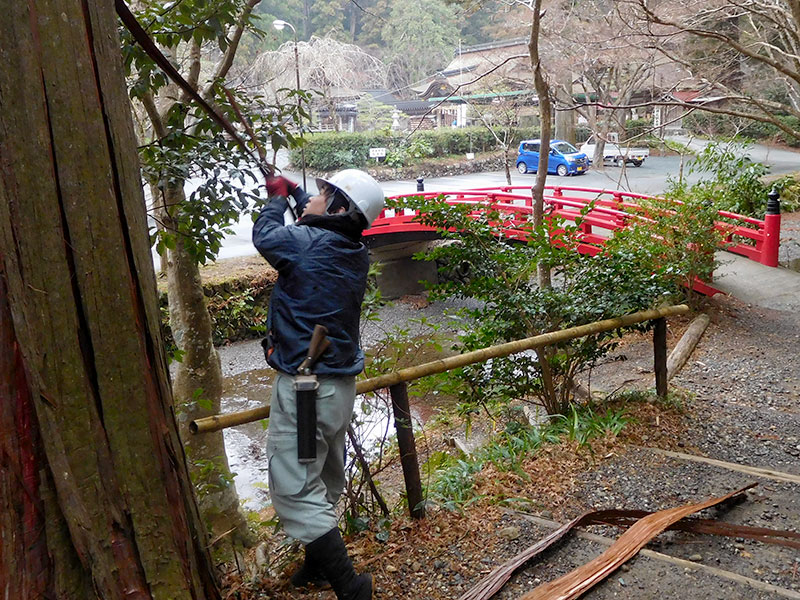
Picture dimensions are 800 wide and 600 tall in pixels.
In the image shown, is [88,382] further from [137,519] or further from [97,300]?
[137,519]

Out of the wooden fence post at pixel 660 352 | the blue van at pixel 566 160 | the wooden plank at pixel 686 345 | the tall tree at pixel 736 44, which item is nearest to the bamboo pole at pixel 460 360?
the wooden fence post at pixel 660 352

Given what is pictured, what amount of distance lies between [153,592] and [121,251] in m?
0.86

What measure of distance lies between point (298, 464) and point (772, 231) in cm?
869

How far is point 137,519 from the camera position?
5.55 ft

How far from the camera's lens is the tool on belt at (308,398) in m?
2.38

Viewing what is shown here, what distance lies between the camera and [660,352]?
15.3ft

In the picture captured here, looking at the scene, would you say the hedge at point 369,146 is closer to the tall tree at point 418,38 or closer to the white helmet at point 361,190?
the tall tree at point 418,38

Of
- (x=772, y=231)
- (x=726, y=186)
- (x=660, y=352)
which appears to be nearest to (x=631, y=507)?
(x=660, y=352)

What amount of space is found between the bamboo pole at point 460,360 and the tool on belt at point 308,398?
1.09ft

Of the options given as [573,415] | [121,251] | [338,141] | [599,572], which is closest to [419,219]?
[573,415]

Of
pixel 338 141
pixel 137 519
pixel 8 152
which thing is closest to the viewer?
pixel 8 152

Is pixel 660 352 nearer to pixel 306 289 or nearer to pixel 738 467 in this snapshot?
pixel 738 467

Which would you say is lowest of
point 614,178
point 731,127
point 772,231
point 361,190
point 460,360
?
point 614,178

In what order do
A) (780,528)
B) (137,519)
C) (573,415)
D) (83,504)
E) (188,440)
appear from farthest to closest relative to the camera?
(188,440) → (573,415) → (780,528) → (137,519) → (83,504)
